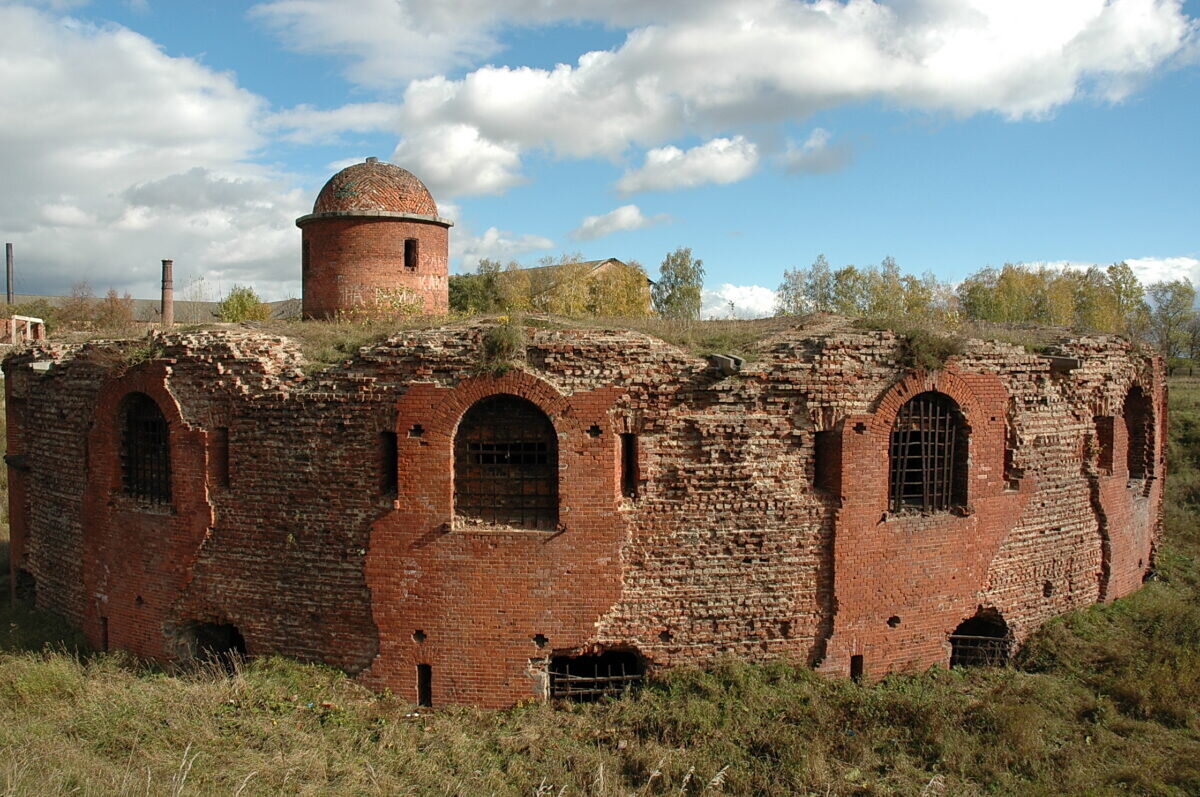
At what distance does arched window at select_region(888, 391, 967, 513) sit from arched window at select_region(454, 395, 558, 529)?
4083mm

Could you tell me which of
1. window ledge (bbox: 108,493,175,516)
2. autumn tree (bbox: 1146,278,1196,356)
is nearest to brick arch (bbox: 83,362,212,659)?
window ledge (bbox: 108,493,175,516)

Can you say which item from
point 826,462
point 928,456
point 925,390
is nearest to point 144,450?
point 826,462

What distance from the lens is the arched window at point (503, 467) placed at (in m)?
8.92

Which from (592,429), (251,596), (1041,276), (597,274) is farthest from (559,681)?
(1041,276)

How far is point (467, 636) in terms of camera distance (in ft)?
28.9

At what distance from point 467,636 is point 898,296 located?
32873 mm

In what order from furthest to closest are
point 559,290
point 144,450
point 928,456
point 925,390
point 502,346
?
point 559,290 → point 144,450 → point 928,456 → point 925,390 → point 502,346

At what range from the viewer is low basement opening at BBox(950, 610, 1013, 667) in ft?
32.3

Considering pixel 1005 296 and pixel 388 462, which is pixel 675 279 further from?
pixel 388 462

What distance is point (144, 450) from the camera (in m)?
10.1

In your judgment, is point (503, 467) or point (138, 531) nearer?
point (503, 467)

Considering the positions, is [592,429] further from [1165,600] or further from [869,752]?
[1165,600]

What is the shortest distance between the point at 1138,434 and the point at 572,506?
9292mm

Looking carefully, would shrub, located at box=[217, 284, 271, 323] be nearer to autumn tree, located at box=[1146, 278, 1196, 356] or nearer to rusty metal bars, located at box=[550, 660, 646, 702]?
rusty metal bars, located at box=[550, 660, 646, 702]
